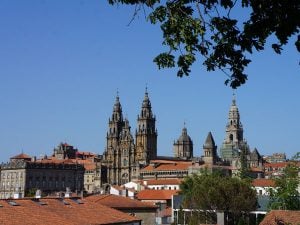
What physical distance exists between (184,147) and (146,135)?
2345cm

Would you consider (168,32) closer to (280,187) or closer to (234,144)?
(280,187)

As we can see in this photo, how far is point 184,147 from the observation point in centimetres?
15000

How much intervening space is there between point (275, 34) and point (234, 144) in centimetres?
14265

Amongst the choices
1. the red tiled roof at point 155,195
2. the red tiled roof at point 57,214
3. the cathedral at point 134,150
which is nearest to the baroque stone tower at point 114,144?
the cathedral at point 134,150

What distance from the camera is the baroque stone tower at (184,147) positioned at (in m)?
150

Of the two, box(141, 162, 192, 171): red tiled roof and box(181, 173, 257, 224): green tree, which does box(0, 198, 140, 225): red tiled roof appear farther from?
box(141, 162, 192, 171): red tiled roof

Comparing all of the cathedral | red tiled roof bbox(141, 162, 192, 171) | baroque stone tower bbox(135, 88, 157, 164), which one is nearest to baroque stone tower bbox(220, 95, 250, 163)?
the cathedral

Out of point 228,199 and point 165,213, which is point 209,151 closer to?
point 165,213

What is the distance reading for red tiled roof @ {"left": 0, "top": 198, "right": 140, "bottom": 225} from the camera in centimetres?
2669

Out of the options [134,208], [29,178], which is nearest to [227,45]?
[134,208]

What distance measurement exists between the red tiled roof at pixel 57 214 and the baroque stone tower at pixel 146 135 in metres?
93.4

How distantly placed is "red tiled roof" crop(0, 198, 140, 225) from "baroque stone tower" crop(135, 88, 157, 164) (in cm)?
9340

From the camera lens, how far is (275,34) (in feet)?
Answer: 26.6

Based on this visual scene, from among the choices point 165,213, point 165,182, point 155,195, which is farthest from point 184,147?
point 165,213
